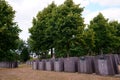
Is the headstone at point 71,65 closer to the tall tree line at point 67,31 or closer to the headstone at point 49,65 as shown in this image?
the headstone at point 49,65

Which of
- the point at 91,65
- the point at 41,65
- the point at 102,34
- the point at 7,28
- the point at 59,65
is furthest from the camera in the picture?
the point at 102,34

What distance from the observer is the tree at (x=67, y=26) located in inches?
1453

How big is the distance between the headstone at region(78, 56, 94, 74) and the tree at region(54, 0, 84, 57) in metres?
16.6

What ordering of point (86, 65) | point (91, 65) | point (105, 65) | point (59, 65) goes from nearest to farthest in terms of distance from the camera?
point (105, 65) < point (91, 65) < point (86, 65) < point (59, 65)

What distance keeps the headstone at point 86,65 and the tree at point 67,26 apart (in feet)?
A: 54.4

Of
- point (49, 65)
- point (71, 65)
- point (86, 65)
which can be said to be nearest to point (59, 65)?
point (71, 65)

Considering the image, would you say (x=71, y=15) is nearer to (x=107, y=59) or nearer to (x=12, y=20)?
(x=12, y=20)

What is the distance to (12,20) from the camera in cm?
4200

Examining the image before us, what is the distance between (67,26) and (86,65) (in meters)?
18.9

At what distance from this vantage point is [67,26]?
37406 millimetres

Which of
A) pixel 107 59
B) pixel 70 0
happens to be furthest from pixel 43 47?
pixel 107 59

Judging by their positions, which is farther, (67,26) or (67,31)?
(67,26)

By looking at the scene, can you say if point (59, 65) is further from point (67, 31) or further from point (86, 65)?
point (67, 31)

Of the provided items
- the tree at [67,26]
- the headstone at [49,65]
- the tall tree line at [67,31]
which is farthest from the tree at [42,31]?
the headstone at [49,65]
